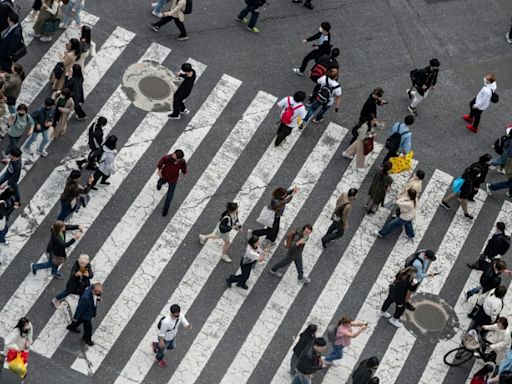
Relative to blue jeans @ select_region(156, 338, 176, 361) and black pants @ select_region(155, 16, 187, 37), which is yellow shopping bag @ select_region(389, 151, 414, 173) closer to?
black pants @ select_region(155, 16, 187, 37)

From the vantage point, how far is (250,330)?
21906 millimetres

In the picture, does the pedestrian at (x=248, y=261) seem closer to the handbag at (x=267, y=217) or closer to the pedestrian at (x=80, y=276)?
the handbag at (x=267, y=217)

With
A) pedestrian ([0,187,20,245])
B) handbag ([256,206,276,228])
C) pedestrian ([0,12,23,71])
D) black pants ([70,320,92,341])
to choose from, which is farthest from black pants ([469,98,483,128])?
pedestrian ([0,187,20,245])

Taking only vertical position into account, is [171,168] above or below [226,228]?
above

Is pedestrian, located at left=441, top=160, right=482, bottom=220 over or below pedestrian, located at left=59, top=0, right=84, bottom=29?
over

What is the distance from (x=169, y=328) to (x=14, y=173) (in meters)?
4.92

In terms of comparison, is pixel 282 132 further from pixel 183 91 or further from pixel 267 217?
pixel 267 217

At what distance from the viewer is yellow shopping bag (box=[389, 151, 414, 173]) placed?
973 inches

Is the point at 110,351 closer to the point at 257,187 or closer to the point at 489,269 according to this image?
the point at 257,187

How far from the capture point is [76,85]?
2383cm

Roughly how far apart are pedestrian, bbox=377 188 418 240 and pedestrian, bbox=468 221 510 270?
64.7 inches

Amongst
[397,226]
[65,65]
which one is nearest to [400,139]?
[397,226]

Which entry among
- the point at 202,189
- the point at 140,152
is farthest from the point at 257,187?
the point at 140,152

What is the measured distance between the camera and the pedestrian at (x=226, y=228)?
867 inches
